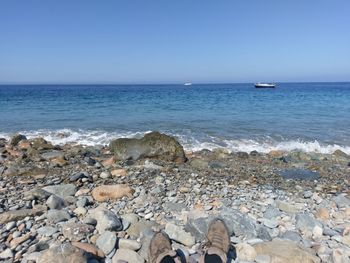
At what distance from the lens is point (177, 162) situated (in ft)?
27.0

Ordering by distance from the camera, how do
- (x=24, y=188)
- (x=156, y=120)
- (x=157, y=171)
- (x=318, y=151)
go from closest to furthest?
1. (x=24, y=188)
2. (x=157, y=171)
3. (x=318, y=151)
4. (x=156, y=120)

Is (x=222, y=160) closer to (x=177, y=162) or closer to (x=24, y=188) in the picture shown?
(x=177, y=162)

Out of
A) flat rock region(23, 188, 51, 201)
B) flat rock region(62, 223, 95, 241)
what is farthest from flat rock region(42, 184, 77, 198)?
flat rock region(62, 223, 95, 241)

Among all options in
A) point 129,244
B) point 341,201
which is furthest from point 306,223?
point 129,244

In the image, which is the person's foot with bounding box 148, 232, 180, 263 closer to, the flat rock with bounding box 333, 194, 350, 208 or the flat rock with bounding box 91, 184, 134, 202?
the flat rock with bounding box 91, 184, 134, 202

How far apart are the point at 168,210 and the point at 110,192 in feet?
3.79

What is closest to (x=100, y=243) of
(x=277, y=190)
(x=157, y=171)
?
(x=157, y=171)

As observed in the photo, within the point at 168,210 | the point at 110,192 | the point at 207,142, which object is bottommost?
the point at 207,142

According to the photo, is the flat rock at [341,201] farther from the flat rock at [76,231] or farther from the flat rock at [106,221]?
the flat rock at [76,231]

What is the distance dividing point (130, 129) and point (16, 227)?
11.5m

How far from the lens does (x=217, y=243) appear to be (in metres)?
3.44

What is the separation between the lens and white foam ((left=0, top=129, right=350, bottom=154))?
37.7ft

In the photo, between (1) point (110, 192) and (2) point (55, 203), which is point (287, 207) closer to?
(1) point (110, 192)

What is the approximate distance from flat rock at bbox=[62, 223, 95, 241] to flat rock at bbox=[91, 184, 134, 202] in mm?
1094
